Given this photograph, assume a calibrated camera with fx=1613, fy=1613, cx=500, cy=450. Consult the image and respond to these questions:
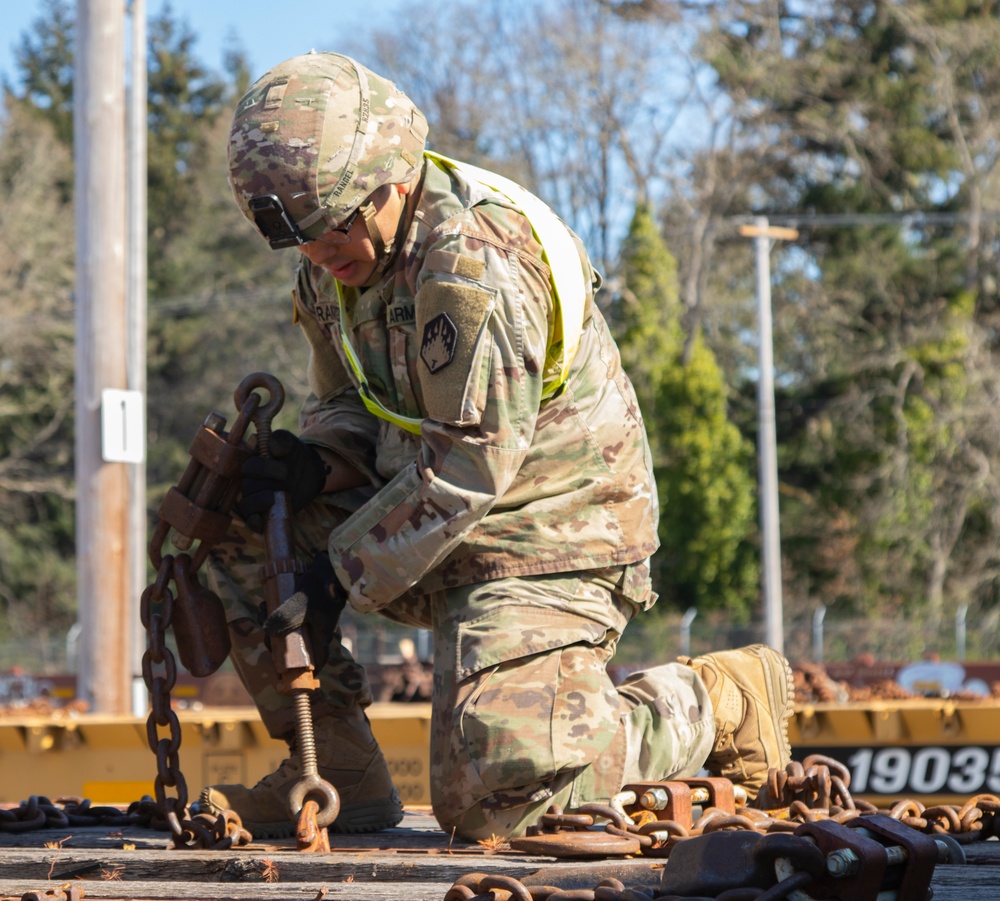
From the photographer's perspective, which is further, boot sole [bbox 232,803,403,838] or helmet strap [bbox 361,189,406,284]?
boot sole [bbox 232,803,403,838]

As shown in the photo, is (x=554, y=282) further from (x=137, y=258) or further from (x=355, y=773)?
(x=137, y=258)

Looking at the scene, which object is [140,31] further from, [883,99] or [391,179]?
[883,99]

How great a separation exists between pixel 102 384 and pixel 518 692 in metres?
6.05

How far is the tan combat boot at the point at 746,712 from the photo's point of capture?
3.87 metres

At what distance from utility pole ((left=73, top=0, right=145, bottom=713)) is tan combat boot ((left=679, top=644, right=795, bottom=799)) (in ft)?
18.4

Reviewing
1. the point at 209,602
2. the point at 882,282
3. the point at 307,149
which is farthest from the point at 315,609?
the point at 882,282

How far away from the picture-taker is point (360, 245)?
354cm

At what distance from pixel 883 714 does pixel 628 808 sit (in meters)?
4.42

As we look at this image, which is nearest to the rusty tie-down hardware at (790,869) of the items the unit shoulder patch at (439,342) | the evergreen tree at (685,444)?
the unit shoulder patch at (439,342)

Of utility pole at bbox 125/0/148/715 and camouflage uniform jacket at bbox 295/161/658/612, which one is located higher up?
utility pole at bbox 125/0/148/715

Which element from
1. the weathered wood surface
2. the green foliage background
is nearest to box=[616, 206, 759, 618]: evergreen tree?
the green foliage background

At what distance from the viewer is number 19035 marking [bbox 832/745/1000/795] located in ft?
23.3

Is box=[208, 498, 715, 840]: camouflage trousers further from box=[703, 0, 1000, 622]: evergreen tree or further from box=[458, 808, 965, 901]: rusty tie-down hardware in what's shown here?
box=[703, 0, 1000, 622]: evergreen tree

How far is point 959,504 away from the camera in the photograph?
32.5 m
